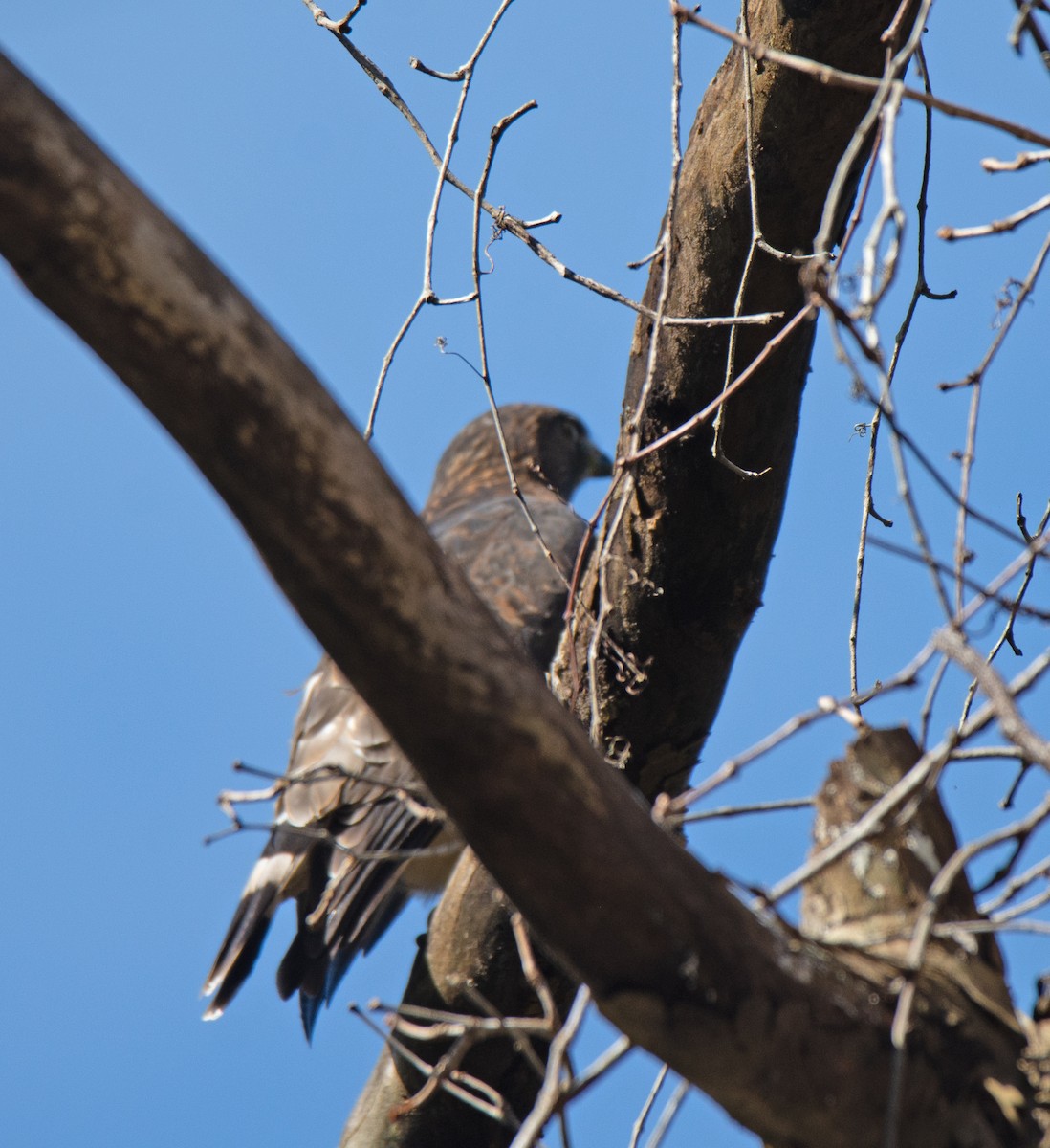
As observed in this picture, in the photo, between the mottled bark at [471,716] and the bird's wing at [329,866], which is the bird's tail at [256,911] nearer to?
the bird's wing at [329,866]

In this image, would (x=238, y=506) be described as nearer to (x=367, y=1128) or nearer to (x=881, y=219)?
(x=881, y=219)

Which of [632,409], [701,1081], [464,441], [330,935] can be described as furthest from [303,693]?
[701,1081]

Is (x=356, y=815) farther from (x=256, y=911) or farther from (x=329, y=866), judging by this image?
(x=256, y=911)

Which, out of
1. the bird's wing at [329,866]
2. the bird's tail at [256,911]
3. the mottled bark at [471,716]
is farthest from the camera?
the bird's tail at [256,911]

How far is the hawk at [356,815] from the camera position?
13.5ft

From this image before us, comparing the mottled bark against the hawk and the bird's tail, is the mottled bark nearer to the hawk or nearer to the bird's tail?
the hawk

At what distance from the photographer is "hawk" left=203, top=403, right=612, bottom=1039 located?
13.5ft

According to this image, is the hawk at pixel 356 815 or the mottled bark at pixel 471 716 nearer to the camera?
the mottled bark at pixel 471 716

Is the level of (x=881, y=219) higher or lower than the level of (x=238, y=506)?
higher

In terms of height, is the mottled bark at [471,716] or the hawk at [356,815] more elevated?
the hawk at [356,815]

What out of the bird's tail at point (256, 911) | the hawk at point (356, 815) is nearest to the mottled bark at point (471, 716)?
the hawk at point (356, 815)

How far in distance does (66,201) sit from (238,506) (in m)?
0.31

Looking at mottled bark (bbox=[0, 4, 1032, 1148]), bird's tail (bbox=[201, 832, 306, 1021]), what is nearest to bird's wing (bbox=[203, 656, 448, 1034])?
bird's tail (bbox=[201, 832, 306, 1021])

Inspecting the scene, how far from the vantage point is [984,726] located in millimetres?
1411
